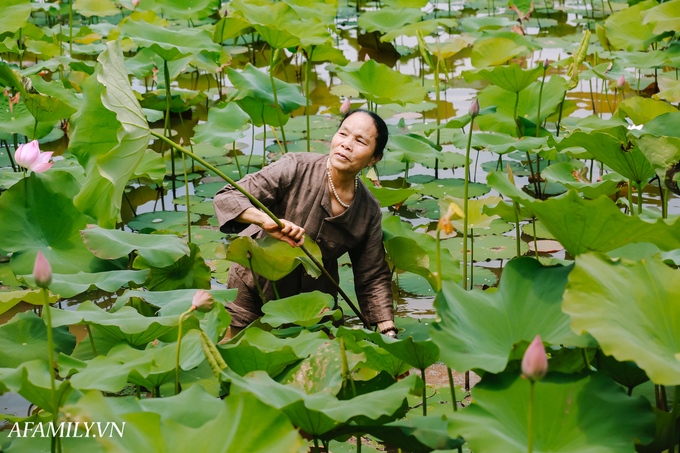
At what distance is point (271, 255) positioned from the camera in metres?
1.70

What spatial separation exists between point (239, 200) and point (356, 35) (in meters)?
5.05

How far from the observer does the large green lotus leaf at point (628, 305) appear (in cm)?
111

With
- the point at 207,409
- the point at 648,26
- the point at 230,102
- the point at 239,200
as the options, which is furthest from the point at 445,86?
the point at 207,409

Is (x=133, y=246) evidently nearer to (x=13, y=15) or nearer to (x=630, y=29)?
(x=13, y=15)

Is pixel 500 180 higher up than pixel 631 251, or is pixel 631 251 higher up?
pixel 500 180

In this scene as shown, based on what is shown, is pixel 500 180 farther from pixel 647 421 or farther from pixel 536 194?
pixel 536 194

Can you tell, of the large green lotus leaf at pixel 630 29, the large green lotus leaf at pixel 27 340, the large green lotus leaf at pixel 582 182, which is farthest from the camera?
the large green lotus leaf at pixel 630 29

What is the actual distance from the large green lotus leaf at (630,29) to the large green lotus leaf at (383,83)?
2000 mm

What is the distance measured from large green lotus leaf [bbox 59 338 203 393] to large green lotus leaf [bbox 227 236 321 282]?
0.32 m

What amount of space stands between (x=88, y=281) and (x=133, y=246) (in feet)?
0.60

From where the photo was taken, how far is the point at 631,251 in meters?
1.66

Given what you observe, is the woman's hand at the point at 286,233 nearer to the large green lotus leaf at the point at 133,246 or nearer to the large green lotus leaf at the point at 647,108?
the large green lotus leaf at the point at 133,246

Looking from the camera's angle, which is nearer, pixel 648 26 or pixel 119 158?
pixel 119 158

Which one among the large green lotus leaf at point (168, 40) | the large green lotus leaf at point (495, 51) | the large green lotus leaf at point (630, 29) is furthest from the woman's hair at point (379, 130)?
the large green lotus leaf at point (630, 29)
